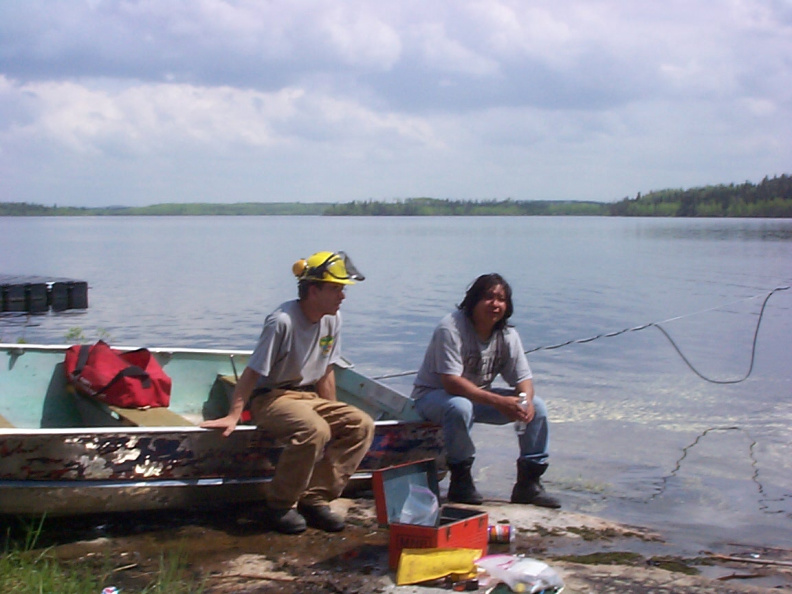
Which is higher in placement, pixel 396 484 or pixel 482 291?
pixel 482 291

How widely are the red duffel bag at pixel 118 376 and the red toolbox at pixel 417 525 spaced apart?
216 centimetres

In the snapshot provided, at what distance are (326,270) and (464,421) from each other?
4.73 feet

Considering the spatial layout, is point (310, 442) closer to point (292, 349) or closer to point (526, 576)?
point (292, 349)

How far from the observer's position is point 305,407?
18.8 feet

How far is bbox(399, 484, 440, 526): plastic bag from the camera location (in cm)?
529

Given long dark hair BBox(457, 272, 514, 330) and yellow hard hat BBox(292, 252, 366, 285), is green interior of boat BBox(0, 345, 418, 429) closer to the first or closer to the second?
long dark hair BBox(457, 272, 514, 330)

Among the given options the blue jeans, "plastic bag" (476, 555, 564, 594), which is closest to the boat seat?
the blue jeans

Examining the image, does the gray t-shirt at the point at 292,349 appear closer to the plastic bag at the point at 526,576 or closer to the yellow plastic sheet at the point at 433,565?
the yellow plastic sheet at the point at 433,565

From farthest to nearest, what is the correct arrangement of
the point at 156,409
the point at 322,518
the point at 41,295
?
the point at 41,295 → the point at 156,409 → the point at 322,518

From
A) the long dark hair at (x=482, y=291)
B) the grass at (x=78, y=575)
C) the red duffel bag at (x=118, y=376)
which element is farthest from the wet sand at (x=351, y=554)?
the long dark hair at (x=482, y=291)

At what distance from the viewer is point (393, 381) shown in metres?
13.6

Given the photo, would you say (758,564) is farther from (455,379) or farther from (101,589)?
(101,589)

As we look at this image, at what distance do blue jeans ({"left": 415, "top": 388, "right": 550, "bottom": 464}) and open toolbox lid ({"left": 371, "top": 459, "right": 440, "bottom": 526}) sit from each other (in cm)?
67

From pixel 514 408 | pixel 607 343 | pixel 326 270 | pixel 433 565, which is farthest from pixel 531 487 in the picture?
pixel 607 343
